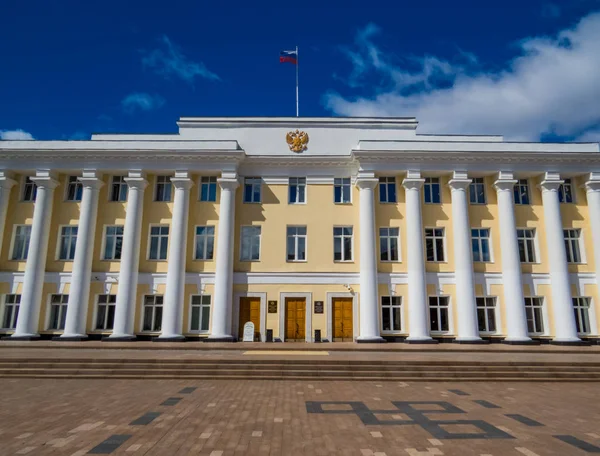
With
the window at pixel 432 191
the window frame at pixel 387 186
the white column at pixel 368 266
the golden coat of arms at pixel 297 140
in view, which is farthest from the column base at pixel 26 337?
the window at pixel 432 191

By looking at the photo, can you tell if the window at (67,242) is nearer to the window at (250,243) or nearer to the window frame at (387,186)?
the window at (250,243)

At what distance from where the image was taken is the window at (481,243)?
22734 millimetres

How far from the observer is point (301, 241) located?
23.4 meters

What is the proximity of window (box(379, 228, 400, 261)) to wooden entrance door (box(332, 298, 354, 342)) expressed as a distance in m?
3.32

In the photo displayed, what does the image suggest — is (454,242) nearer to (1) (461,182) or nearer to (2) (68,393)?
(1) (461,182)

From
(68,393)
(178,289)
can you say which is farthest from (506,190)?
(68,393)

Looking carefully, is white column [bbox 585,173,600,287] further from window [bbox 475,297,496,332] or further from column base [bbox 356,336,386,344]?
column base [bbox 356,336,386,344]

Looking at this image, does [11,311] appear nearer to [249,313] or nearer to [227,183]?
[249,313]

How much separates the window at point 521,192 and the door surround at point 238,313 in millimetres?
16118

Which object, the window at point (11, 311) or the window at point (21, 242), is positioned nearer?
the window at point (11, 311)

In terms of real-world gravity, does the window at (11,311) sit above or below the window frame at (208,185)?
below

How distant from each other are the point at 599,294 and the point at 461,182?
9932 millimetres

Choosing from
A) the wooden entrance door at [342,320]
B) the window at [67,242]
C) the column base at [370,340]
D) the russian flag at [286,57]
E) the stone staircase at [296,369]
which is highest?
the russian flag at [286,57]

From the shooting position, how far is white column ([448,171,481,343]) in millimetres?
20969
